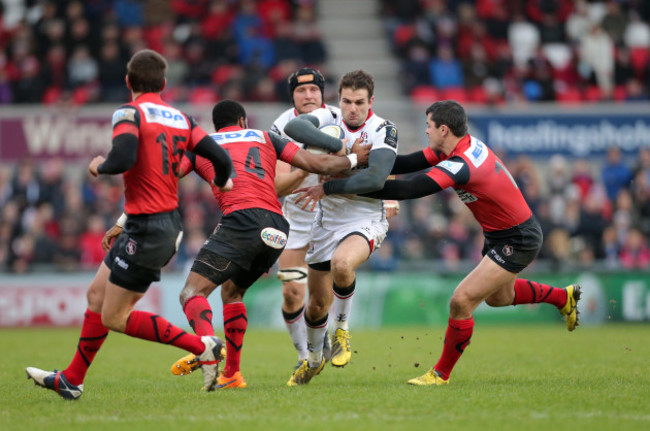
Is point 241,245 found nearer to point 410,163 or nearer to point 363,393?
point 363,393

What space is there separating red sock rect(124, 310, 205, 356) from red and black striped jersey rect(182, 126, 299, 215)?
1364mm

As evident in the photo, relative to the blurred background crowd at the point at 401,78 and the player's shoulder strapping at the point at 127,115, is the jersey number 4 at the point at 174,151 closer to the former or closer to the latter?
the player's shoulder strapping at the point at 127,115

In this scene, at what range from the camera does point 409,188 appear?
8.39m

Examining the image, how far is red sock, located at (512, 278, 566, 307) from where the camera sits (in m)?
9.38

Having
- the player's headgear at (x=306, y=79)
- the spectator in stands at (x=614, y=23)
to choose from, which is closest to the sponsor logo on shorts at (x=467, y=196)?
the player's headgear at (x=306, y=79)

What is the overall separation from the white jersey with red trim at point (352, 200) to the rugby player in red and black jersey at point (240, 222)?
30cm

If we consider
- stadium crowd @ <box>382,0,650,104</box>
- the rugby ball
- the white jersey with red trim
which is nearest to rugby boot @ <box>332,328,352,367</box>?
the white jersey with red trim

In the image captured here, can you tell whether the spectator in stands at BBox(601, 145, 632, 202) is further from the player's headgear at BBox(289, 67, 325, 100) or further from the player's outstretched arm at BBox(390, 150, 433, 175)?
the player's outstretched arm at BBox(390, 150, 433, 175)

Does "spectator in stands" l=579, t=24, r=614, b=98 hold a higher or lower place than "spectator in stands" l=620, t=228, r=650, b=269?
higher

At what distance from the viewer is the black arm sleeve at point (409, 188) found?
27.2 feet

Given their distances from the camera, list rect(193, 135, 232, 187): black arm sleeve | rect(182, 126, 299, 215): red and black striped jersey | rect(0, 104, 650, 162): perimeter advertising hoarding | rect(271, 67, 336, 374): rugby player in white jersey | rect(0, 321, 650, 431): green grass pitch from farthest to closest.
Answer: rect(0, 104, 650, 162): perimeter advertising hoarding
rect(271, 67, 336, 374): rugby player in white jersey
rect(182, 126, 299, 215): red and black striped jersey
rect(193, 135, 232, 187): black arm sleeve
rect(0, 321, 650, 431): green grass pitch

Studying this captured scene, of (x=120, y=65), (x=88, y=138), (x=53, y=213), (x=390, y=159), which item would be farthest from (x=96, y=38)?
(x=390, y=159)

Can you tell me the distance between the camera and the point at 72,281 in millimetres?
17062

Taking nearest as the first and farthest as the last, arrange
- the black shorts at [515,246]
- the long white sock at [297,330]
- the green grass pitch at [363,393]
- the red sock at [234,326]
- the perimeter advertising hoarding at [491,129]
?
1. the green grass pitch at [363,393]
2. the red sock at [234,326]
3. the black shorts at [515,246]
4. the long white sock at [297,330]
5. the perimeter advertising hoarding at [491,129]
